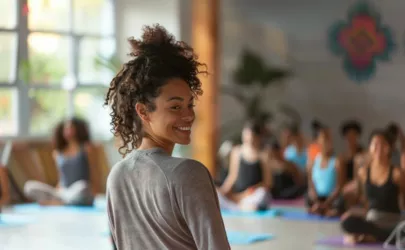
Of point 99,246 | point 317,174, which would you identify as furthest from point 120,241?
point 317,174

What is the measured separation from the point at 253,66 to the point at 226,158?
1484 millimetres

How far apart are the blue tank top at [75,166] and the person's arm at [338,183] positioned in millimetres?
2456

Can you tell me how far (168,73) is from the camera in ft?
6.59

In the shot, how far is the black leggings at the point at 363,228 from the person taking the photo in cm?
592

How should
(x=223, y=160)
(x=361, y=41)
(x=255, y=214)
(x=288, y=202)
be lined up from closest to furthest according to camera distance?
(x=255, y=214) < (x=288, y=202) < (x=223, y=160) < (x=361, y=41)

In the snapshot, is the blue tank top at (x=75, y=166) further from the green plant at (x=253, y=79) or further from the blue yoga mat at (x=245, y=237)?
the green plant at (x=253, y=79)

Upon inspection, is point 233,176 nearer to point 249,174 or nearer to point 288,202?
point 249,174

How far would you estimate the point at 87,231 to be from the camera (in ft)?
21.5

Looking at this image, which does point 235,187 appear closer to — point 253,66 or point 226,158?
point 226,158

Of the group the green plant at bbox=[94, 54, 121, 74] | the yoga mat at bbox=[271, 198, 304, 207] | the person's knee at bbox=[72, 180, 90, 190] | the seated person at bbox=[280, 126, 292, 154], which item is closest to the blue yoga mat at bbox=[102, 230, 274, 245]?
the person's knee at bbox=[72, 180, 90, 190]

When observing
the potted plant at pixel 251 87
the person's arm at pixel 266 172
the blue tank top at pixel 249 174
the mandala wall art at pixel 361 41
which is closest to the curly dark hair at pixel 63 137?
the blue tank top at pixel 249 174

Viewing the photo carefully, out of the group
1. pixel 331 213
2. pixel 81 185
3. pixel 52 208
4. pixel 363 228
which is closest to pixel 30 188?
Answer: pixel 52 208

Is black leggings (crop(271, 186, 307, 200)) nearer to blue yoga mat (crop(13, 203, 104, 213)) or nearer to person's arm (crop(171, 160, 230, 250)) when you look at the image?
blue yoga mat (crop(13, 203, 104, 213))

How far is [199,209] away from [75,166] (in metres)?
6.70
